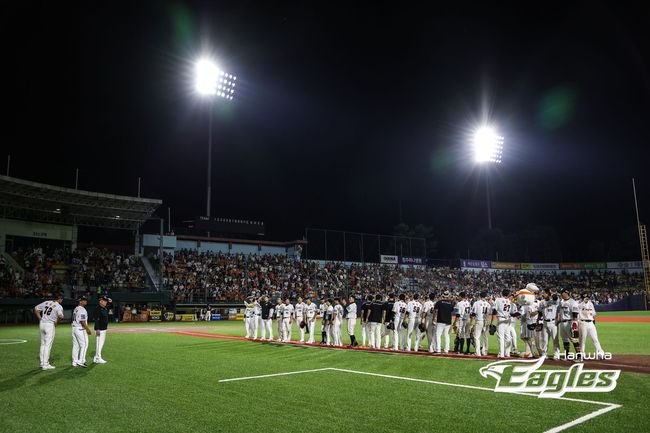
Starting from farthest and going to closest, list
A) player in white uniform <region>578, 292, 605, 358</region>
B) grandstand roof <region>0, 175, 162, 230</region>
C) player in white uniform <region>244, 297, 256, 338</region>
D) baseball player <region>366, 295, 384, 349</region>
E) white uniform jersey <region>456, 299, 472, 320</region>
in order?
grandstand roof <region>0, 175, 162, 230</region> < player in white uniform <region>244, 297, 256, 338</region> < baseball player <region>366, 295, 384, 349</region> < white uniform jersey <region>456, 299, 472, 320</region> < player in white uniform <region>578, 292, 605, 358</region>

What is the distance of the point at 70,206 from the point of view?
3881cm

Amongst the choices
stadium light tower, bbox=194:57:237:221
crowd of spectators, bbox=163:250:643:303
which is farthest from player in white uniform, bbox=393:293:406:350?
stadium light tower, bbox=194:57:237:221

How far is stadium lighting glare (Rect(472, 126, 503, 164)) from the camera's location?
63031mm

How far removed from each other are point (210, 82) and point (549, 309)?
135ft

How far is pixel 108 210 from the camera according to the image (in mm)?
40938

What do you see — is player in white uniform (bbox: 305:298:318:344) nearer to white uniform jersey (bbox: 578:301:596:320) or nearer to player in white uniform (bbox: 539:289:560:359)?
player in white uniform (bbox: 539:289:560:359)

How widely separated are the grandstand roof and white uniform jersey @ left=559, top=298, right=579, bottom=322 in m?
34.1

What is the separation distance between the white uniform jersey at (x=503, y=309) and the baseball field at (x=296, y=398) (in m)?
1.71

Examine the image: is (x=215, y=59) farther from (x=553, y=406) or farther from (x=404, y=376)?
(x=553, y=406)

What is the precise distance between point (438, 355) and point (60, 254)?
37403mm

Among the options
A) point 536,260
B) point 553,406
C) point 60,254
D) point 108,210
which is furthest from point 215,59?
point 536,260

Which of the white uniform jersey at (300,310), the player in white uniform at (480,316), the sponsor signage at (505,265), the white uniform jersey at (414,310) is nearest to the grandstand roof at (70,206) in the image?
the white uniform jersey at (300,310)

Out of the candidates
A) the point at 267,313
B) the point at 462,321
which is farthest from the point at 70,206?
the point at 462,321

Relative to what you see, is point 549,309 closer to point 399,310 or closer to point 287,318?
point 399,310
